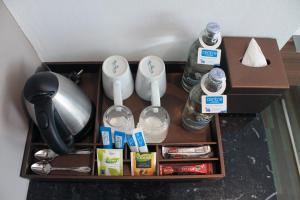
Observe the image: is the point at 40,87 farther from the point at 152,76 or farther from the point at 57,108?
the point at 152,76

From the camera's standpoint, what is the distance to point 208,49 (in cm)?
74

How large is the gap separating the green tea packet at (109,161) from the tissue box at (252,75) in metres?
0.35

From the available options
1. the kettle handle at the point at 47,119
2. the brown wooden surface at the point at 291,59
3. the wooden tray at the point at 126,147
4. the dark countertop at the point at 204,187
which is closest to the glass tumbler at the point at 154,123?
the wooden tray at the point at 126,147

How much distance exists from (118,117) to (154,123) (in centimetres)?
11

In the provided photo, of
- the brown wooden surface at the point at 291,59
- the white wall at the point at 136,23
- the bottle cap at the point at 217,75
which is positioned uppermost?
the brown wooden surface at the point at 291,59

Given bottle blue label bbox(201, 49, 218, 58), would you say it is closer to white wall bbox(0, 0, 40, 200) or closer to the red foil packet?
the red foil packet

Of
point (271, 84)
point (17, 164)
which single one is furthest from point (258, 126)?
point (17, 164)

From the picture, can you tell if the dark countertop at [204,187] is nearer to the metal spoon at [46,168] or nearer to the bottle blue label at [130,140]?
the metal spoon at [46,168]

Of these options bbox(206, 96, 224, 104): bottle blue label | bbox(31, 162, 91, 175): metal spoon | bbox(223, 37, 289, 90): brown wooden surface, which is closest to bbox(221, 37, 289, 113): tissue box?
bbox(223, 37, 289, 90): brown wooden surface

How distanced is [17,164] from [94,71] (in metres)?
0.36

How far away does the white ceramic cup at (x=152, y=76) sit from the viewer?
30.7 inches

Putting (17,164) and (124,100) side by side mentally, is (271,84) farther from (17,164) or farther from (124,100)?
(17,164)

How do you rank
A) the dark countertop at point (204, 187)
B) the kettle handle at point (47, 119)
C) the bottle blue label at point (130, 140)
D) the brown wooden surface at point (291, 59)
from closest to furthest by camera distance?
1. the kettle handle at point (47, 119)
2. the bottle blue label at point (130, 140)
3. the dark countertop at point (204, 187)
4. the brown wooden surface at point (291, 59)

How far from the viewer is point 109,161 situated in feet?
2.48
